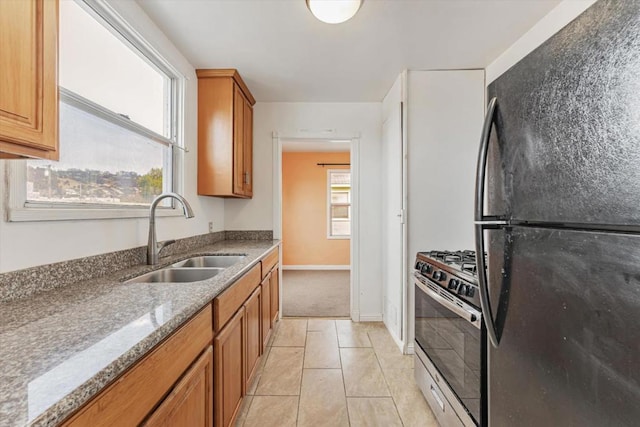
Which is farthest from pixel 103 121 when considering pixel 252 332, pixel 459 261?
pixel 459 261

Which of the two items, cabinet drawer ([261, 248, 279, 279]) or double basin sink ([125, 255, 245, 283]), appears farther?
cabinet drawer ([261, 248, 279, 279])

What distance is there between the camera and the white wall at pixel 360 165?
342cm

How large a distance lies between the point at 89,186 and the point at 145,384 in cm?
119

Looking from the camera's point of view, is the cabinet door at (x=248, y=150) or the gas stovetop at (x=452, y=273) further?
the cabinet door at (x=248, y=150)

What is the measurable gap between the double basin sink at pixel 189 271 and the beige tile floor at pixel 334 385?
34.0 inches

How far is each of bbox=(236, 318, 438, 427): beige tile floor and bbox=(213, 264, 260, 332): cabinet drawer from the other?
2.33ft

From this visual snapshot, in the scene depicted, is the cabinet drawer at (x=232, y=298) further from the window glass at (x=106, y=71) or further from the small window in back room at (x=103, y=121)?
the window glass at (x=106, y=71)

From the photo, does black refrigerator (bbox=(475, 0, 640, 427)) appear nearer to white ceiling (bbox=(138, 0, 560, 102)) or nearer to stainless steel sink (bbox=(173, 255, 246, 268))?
white ceiling (bbox=(138, 0, 560, 102))

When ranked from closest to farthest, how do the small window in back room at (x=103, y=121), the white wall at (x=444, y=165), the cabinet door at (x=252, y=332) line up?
the small window in back room at (x=103, y=121) < the cabinet door at (x=252, y=332) < the white wall at (x=444, y=165)

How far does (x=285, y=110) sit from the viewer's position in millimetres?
3469

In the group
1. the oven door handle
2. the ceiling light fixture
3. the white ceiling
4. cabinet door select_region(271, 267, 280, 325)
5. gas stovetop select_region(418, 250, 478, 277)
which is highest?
the white ceiling

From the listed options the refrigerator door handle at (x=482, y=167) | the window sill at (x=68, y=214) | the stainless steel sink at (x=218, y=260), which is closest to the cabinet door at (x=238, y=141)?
the stainless steel sink at (x=218, y=260)

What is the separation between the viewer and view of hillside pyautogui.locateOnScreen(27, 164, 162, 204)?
1.27m

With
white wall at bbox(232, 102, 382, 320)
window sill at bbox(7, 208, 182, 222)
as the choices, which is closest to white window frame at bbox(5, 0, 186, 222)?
window sill at bbox(7, 208, 182, 222)
